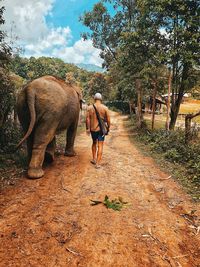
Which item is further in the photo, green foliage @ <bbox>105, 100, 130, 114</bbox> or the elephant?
green foliage @ <bbox>105, 100, 130, 114</bbox>

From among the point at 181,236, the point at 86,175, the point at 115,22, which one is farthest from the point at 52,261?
the point at 115,22

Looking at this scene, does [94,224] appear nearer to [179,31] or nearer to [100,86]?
[179,31]

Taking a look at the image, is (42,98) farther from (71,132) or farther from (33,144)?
(71,132)

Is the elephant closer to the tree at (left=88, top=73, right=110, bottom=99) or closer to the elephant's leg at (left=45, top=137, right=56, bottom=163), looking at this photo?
the elephant's leg at (left=45, top=137, right=56, bottom=163)

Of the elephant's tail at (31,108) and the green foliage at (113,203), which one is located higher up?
the elephant's tail at (31,108)

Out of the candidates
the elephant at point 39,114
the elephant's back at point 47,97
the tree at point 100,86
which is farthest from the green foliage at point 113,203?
the tree at point 100,86

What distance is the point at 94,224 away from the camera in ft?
14.3

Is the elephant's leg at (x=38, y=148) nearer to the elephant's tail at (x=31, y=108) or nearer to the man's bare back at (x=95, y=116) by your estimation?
the elephant's tail at (x=31, y=108)

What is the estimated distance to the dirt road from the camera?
356 centimetres

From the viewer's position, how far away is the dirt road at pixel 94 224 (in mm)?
3564

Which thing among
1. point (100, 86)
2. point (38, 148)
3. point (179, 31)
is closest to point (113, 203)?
point (38, 148)

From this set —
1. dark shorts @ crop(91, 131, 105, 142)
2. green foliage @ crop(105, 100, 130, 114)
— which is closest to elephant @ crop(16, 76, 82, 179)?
dark shorts @ crop(91, 131, 105, 142)

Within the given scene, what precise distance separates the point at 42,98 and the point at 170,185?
4088 millimetres

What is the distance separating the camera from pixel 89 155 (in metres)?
9.24
